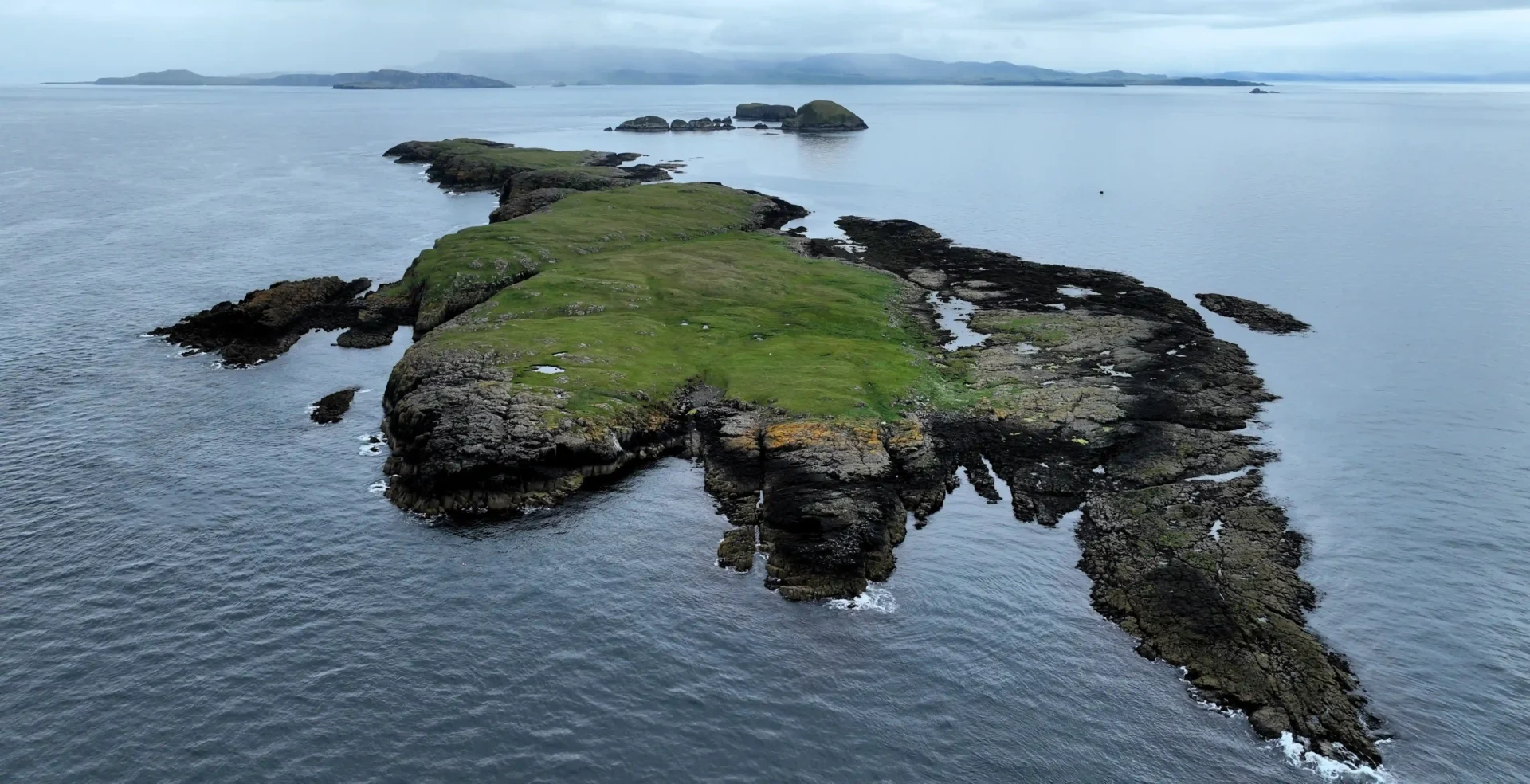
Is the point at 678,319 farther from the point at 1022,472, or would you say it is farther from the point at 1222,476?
the point at 1222,476

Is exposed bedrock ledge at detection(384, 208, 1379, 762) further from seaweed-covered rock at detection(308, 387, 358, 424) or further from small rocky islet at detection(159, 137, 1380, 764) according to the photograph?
seaweed-covered rock at detection(308, 387, 358, 424)

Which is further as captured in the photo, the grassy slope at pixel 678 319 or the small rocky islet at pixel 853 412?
the grassy slope at pixel 678 319

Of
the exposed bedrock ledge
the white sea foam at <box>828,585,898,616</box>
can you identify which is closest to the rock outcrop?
the exposed bedrock ledge

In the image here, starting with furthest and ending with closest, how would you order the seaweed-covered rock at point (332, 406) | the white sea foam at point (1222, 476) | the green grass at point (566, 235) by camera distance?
the green grass at point (566, 235)
the seaweed-covered rock at point (332, 406)
the white sea foam at point (1222, 476)

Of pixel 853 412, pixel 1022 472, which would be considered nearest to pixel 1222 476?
pixel 1022 472

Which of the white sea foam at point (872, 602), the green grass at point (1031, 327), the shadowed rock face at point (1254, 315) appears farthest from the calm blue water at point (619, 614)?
the green grass at point (1031, 327)

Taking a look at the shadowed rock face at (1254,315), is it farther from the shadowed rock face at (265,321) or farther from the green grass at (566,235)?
the shadowed rock face at (265,321)

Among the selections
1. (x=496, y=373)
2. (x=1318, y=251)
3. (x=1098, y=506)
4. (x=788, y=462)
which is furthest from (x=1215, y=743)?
(x=1318, y=251)

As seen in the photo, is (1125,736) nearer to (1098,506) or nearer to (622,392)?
(1098,506)
